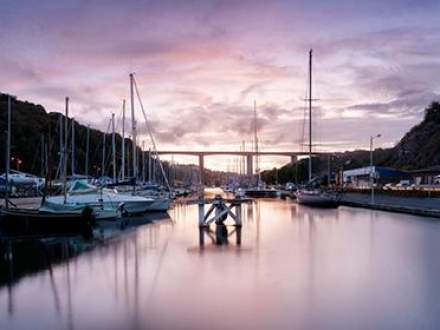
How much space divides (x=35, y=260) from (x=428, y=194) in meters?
40.9

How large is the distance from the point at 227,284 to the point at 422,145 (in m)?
114

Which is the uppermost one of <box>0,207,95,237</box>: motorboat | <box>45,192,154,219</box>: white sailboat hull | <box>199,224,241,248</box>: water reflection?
<box>45,192,154,219</box>: white sailboat hull

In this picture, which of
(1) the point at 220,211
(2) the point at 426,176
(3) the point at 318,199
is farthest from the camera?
(2) the point at 426,176

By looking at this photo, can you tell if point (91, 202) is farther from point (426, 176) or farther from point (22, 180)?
point (426, 176)

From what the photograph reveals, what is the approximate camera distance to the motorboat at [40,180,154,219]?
1442 inches

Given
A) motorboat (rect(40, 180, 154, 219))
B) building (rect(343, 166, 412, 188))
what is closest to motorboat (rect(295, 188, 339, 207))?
motorboat (rect(40, 180, 154, 219))

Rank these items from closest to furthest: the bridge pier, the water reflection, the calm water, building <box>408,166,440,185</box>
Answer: the calm water
the water reflection
building <box>408,166,440,185</box>
the bridge pier

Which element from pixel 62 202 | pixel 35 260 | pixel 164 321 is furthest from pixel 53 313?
pixel 62 202

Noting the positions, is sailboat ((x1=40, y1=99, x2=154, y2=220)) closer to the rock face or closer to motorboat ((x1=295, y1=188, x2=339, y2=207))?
motorboat ((x1=295, y1=188, x2=339, y2=207))

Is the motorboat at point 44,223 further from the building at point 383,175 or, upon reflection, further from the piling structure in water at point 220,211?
the building at point 383,175

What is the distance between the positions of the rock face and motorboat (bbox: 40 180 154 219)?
77.8 metres

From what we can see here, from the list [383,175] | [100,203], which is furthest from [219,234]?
[383,175]

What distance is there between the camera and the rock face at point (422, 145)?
114 meters

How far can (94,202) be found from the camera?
37.9m
